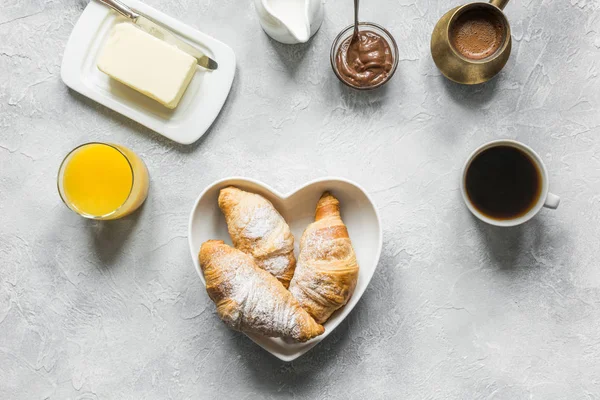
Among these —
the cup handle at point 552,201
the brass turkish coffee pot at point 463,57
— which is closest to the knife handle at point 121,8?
the brass turkish coffee pot at point 463,57

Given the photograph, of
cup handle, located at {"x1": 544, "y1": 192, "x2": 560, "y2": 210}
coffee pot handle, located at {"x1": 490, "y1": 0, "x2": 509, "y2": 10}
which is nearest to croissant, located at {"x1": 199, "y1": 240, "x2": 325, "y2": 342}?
cup handle, located at {"x1": 544, "y1": 192, "x2": 560, "y2": 210}

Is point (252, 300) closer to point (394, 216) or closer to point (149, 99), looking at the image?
point (394, 216)

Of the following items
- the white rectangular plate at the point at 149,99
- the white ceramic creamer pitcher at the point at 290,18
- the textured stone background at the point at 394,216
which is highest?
the white ceramic creamer pitcher at the point at 290,18

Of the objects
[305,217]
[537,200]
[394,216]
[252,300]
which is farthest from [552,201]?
[252,300]

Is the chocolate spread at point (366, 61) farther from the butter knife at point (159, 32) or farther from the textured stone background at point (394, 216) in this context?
the butter knife at point (159, 32)

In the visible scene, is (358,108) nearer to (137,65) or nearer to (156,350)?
(137,65)

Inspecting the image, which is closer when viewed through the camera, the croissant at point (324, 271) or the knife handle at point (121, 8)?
the croissant at point (324, 271)

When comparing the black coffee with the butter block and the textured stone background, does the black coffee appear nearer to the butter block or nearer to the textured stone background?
the textured stone background
